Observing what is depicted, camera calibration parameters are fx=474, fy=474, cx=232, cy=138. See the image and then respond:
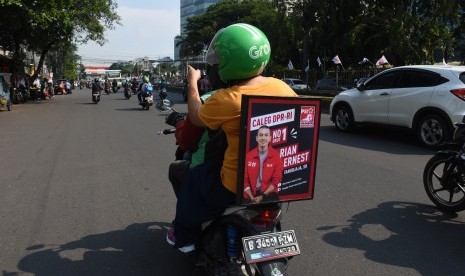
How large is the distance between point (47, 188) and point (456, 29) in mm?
31666

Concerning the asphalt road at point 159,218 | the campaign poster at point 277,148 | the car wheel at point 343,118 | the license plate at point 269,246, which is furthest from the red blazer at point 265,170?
the car wheel at point 343,118

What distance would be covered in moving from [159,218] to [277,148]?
2596mm

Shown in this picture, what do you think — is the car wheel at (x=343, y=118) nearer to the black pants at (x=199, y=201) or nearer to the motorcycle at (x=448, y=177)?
the motorcycle at (x=448, y=177)

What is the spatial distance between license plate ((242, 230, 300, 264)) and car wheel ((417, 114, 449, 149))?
7160 mm

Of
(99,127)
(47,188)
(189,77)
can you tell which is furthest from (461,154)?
(99,127)

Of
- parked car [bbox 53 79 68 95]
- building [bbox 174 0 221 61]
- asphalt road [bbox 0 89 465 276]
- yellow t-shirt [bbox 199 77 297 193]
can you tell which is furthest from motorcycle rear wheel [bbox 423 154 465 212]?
building [bbox 174 0 221 61]

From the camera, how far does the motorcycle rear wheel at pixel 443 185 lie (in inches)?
193

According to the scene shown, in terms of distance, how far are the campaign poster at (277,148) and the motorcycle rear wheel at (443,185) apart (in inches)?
108

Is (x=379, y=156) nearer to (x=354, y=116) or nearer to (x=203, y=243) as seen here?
(x=354, y=116)

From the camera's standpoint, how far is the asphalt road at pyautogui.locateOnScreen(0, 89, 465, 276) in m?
3.80

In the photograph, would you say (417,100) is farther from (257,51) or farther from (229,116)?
(229,116)

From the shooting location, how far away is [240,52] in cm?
266

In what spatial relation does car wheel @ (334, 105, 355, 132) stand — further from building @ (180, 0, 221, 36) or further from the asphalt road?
building @ (180, 0, 221, 36)

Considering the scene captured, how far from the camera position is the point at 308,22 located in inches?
1383
